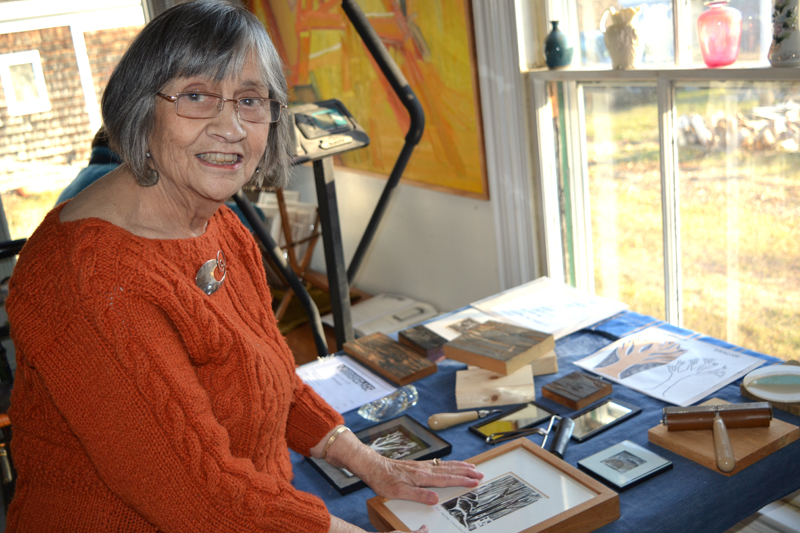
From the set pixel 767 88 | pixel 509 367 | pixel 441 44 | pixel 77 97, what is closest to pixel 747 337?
pixel 767 88

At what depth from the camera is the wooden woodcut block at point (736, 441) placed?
1.20 metres

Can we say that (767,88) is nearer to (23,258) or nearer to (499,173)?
(499,173)

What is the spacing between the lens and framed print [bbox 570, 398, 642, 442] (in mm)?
1337

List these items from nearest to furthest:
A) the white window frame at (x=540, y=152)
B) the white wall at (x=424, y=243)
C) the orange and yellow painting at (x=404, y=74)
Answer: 1. the white window frame at (x=540, y=152)
2. the orange and yellow painting at (x=404, y=74)
3. the white wall at (x=424, y=243)

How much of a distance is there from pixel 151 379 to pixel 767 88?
1.62m

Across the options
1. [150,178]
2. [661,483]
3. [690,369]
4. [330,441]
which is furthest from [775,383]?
[150,178]

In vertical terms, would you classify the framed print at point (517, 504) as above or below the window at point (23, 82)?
below

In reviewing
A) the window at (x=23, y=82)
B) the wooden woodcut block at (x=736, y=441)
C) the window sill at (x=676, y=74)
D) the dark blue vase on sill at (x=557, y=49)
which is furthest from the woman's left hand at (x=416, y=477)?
the window at (x=23, y=82)

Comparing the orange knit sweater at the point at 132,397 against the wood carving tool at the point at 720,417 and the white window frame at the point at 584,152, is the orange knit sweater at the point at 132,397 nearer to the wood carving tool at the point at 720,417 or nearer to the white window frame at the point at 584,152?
the wood carving tool at the point at 720,417

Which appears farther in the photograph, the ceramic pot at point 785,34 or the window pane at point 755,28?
the window pane at point 755,28

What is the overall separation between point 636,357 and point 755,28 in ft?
2.93

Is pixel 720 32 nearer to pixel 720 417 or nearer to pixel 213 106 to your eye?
pixel 720 417

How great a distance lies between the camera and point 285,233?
381 centimetres

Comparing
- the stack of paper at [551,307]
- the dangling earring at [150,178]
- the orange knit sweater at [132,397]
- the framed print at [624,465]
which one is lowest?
the framed print at [624,465]
